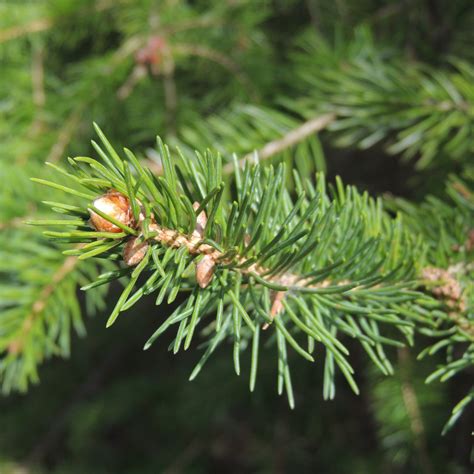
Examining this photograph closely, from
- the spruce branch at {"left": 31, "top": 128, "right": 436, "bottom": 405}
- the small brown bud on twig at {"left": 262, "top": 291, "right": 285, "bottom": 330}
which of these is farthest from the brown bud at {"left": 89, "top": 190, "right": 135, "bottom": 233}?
the small brown bud on twig at {"left": 262, "top": 291, "right": 285, "bottom": 330}

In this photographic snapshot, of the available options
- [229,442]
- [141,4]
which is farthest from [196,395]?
[141,4]

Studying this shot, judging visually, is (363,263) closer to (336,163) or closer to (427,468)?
(427,468)

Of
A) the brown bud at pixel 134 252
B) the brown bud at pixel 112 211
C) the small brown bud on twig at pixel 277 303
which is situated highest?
the brown bud at pixel 112 211

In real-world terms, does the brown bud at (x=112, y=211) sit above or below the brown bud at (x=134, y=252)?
above

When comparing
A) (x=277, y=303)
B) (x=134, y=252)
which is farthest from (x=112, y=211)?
(x=277, y=303)

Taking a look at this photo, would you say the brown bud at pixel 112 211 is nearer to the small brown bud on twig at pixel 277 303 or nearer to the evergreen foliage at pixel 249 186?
the evergreen foliage at pixel 249 186

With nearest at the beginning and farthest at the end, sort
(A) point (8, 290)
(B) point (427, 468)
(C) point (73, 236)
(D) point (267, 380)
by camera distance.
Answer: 1. (C) point (73, 236)
2. (A) point (8, 290)
3. (B) point (427, 468)
4. (D) point (267, 380)

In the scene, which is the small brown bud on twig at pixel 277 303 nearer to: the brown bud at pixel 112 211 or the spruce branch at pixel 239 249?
the spruce branch at pixel 239 249

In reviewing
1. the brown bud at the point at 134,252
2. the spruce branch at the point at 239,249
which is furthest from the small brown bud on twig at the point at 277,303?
the brown bud at the point at 134,252
